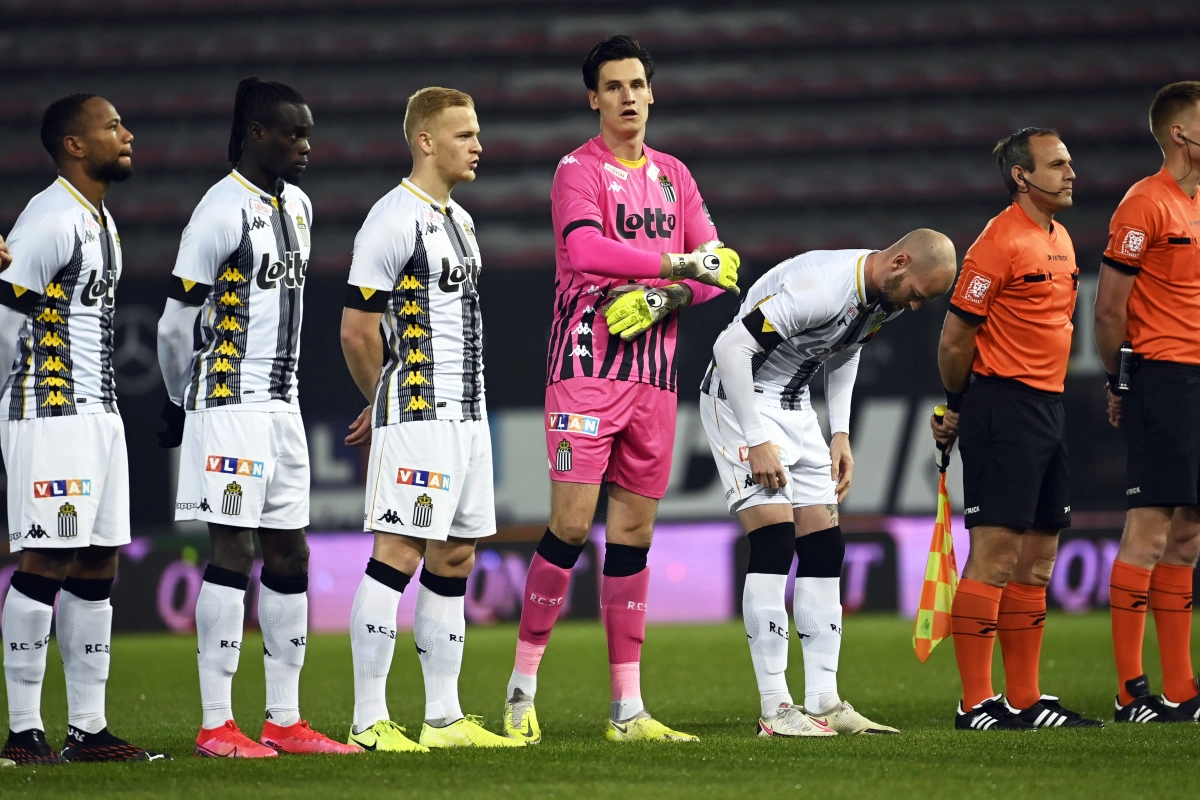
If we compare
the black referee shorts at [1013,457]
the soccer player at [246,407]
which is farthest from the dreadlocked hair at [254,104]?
the black referee shorts at [1013,457]

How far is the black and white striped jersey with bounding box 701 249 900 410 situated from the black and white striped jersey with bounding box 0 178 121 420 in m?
2.12

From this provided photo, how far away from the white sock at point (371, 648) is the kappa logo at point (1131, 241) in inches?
→ 119

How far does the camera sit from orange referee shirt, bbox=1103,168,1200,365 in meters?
5.36

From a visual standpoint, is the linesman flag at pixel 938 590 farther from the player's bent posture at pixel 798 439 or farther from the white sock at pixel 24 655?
the white sock at pixel 24 655

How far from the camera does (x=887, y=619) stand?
436 inches

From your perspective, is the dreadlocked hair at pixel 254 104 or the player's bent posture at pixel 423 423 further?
the dreadlocked hair at pixel 254 104

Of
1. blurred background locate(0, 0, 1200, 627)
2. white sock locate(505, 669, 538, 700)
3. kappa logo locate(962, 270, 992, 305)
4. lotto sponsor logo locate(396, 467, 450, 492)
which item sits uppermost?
blurred background locate(0, 0, 1200, 627)

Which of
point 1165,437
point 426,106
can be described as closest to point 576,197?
point 426,106

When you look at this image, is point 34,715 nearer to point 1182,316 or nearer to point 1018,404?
point 1018,404

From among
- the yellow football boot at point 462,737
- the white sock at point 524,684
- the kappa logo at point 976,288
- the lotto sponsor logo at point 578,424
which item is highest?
the kappa logo at point 976,288

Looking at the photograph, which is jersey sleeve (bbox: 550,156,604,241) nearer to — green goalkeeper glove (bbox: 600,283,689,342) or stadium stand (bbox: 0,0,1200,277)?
green goalkeeper glove (bbox: 600,283,689,342)

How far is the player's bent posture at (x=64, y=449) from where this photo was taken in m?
4.46

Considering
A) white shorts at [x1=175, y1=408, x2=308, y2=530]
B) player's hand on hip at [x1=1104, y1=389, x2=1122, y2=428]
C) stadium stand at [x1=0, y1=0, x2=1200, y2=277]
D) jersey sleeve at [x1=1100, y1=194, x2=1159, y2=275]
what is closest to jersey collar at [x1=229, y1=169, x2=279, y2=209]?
white shorts at [x1=175, y1=408, x2=308, y2=530]

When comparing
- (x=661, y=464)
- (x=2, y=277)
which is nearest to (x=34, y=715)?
(x=2, y=277)
